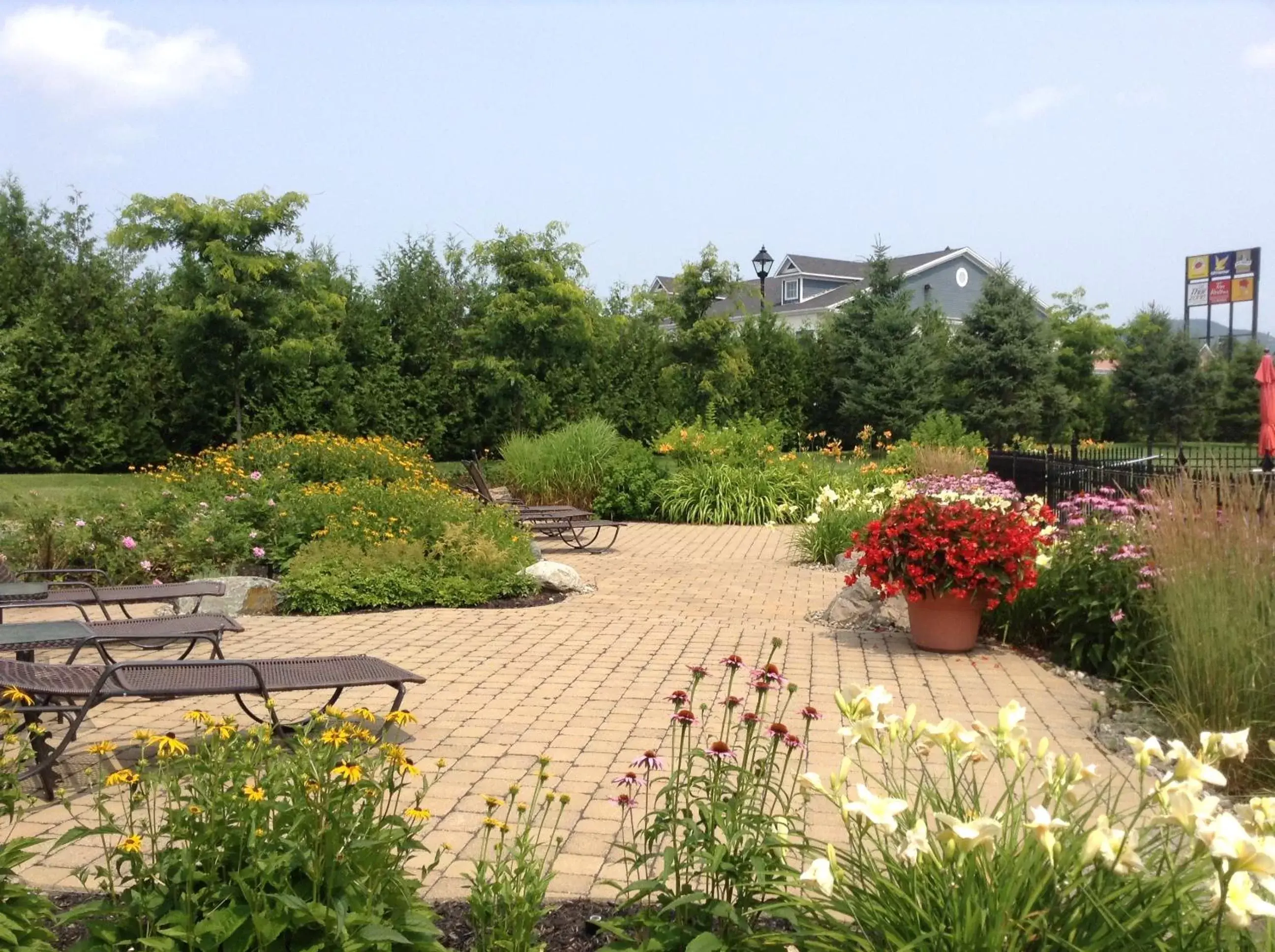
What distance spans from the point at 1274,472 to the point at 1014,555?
1920 millimetres

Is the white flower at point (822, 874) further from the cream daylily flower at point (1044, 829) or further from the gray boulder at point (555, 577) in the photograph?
the gray boulder at point (555, 577)

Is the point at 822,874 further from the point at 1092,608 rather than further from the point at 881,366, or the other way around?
the point at 881,366

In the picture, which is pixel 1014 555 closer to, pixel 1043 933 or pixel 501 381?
pixel 1043 933

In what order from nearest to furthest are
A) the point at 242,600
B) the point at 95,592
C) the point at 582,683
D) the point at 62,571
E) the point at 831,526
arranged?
the point at 582,683
the point at 95,592
the point at 62,571
the point at 242,600
the point at 831,526

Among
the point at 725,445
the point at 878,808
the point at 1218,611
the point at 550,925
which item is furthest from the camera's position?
the point at 725,445

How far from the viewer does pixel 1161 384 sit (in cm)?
3206

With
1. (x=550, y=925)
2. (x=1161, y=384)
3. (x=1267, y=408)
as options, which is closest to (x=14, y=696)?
(x=550, y=925)

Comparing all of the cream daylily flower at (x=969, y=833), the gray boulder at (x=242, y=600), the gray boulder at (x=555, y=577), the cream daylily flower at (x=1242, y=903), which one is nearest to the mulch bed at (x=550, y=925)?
the cream daylily flower at (x=969, y=833)

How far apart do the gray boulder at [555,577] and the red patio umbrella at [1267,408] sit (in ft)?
30.6

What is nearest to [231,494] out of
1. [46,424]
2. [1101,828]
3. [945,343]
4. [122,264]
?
[1101,828]

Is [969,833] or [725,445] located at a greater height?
[725,445]

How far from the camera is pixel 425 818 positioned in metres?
2.48

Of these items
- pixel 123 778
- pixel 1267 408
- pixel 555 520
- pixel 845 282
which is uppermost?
pixel 845 282

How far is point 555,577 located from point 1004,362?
824 inches
